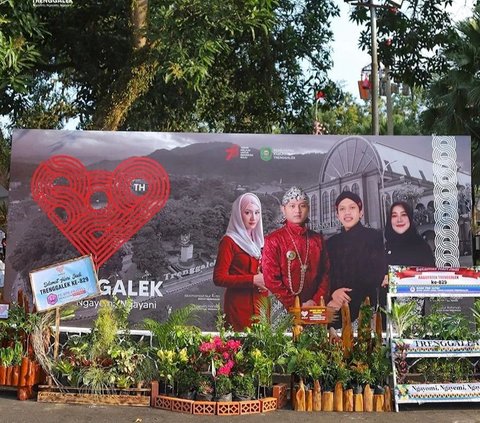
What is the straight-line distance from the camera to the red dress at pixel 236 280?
30.9 ft

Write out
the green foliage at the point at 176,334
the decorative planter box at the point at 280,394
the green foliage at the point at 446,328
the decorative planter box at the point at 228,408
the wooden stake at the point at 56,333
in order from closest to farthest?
the decorative planter box at the point at 228,408
the decorative planter box at the point at 280,394
the green foliage at the point at 176,334
the green foliage at the point at 446,328
the wooden stake at the point at 56,333

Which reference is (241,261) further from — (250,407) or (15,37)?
(15,37)

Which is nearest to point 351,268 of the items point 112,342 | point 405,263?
point 405,263

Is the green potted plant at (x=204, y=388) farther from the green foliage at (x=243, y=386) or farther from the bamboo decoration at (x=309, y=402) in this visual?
the bamboo decoration at (x=309, y=402)

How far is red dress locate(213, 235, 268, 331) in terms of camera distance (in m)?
9.42

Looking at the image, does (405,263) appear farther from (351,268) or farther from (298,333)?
(298,333)

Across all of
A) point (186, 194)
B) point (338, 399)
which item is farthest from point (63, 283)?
point (338, 399)

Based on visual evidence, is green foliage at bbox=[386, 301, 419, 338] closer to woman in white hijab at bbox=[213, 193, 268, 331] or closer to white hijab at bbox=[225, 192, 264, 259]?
woman in white hijab at bbox=[213, 193, 268, 331]

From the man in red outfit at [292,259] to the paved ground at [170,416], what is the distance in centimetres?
245

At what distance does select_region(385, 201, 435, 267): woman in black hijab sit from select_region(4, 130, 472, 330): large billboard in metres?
0.10

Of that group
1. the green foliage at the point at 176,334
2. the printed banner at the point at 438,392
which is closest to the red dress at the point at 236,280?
the green foliage at the point at 176,334

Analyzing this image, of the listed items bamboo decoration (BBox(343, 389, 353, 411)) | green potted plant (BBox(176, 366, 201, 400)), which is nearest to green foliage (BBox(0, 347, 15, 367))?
green potted plant (BBox(176, 366, 201, 400))

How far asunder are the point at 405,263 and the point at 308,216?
4.91 feet

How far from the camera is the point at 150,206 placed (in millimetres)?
9508
